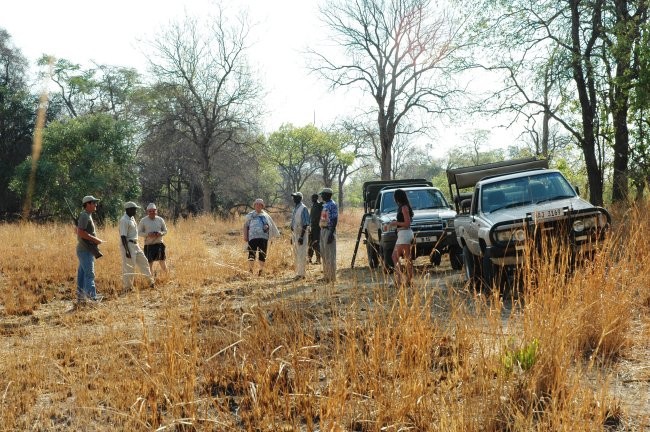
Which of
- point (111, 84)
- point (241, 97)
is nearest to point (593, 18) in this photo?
point (241, 97)

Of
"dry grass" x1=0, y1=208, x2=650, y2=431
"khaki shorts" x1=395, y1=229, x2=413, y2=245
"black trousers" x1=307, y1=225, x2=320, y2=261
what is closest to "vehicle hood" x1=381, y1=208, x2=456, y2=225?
"black trousers" x1=307, y1=225, x2=320, y2=261

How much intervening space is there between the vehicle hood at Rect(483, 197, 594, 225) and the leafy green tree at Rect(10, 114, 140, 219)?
23663 mm

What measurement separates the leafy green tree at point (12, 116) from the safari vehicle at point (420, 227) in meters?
25.8

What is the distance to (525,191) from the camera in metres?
8.58

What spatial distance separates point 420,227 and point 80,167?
877 inches

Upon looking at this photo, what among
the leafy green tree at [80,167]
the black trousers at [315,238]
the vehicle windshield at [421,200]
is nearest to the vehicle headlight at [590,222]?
the vehicle windshield at [421,200]

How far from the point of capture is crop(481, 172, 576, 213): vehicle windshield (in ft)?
27.4

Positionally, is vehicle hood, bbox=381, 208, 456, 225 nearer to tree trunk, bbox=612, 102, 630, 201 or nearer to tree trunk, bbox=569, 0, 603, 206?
tree trunk, bbox=612, 102, 630, 201

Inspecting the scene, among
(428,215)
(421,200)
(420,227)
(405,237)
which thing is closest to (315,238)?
(421,200)

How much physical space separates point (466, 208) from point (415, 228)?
4.38ft

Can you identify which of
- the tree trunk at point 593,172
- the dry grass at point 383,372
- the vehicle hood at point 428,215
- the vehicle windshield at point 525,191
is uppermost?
the tree trunk at point 593,172

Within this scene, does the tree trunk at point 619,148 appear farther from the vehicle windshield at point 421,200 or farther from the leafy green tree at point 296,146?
the leafy green tree at point 296,146

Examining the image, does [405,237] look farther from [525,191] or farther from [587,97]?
[587,97]

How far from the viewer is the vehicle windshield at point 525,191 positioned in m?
8.36
